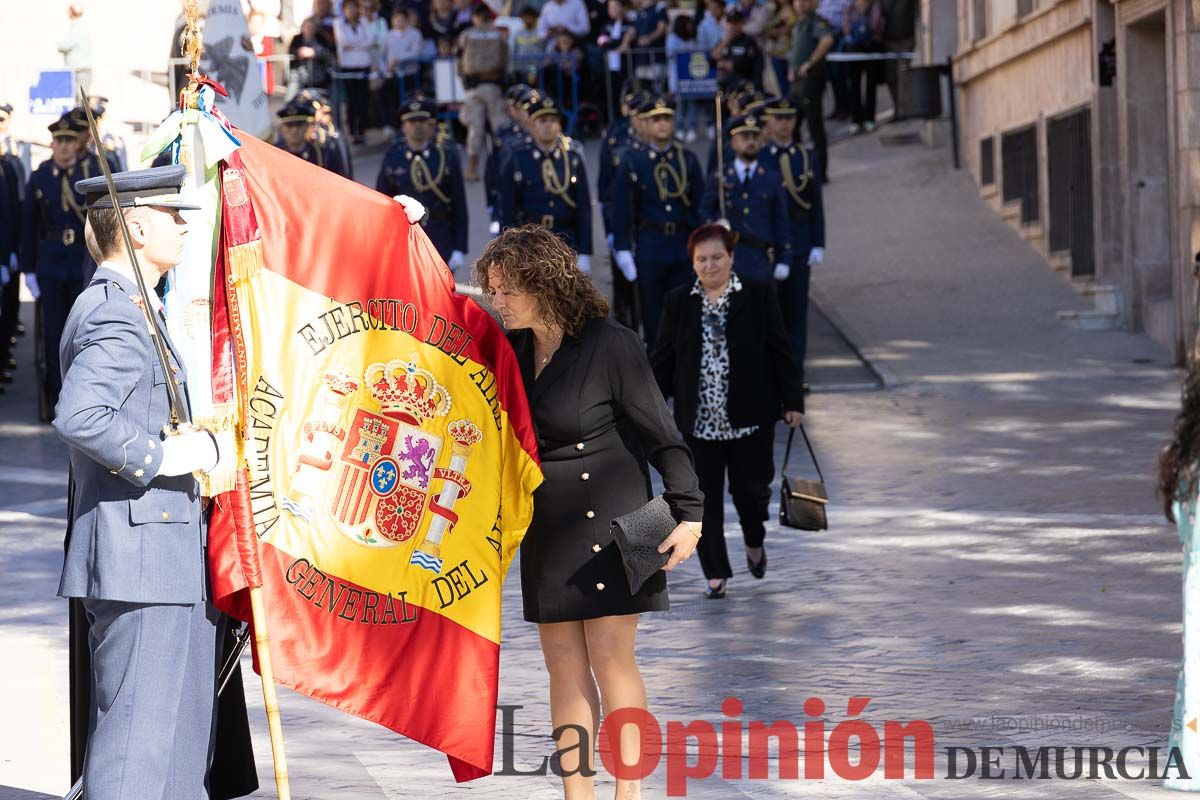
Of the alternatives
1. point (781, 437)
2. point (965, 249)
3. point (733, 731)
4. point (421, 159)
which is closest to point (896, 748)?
point (733, 731)

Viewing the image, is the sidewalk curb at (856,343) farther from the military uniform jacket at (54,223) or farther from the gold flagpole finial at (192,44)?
the gold flagpole finial at (192,44)

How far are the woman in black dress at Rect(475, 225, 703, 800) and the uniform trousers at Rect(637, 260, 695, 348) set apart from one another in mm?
10019

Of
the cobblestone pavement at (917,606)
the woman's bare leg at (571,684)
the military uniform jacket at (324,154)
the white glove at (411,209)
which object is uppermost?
the military uniform jacket at (324,154)

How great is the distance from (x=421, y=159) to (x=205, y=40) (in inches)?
154

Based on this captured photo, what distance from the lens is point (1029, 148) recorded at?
817 inches

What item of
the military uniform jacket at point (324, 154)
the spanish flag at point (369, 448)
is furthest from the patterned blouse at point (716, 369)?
the military uniform jacket at point (324, 154)

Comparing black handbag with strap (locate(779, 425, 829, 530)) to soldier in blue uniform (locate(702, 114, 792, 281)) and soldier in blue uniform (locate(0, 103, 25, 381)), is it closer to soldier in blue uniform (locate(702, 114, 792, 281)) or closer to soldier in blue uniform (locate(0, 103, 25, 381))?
soldier in blue uniform (locate(702, 114, 792, 281))

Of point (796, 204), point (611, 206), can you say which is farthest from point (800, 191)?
point (611, 206)

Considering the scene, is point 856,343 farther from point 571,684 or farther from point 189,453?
point 189,453

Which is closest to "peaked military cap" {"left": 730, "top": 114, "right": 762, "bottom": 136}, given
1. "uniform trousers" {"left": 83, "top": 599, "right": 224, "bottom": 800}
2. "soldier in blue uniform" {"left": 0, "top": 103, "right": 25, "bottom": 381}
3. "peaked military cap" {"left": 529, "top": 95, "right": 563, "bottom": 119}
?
"peaked military cap" {"left": 529, "top": 95, "right": 563, "bottom": 119}

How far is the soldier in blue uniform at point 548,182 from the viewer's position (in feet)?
53.9

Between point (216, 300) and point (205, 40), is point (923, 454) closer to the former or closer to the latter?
point (205, 40)

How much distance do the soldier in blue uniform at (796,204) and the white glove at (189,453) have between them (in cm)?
1023

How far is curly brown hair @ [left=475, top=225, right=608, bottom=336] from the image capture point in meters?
5.65
